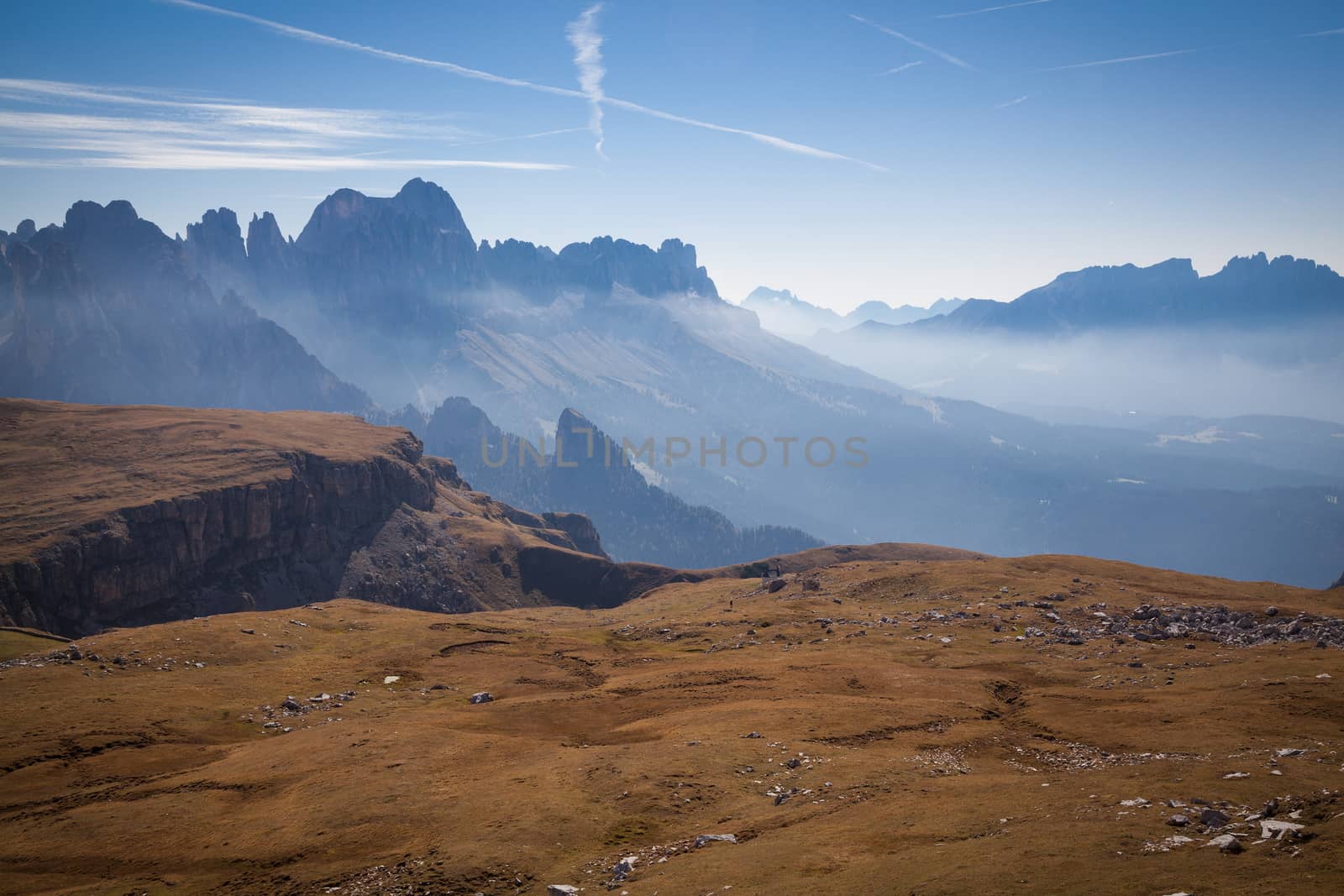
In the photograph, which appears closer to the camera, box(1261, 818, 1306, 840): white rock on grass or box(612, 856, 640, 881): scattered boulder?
box(1261, 818, 1306, 840): white rock on grass

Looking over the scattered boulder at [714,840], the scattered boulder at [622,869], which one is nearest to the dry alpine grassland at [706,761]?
the scattered boulder at [622,869]

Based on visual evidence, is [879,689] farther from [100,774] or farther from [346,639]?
[346,639]

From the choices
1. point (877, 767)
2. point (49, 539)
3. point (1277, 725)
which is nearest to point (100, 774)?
point (877, 767)

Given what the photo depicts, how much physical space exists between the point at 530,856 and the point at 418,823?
302 inches

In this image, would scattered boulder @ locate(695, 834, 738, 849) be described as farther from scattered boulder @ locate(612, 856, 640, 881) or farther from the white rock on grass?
the white rock on grass

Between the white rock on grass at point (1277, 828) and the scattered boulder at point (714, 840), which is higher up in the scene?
the white rock on grass at point (1277, 828)

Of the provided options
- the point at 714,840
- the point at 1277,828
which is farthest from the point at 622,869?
the point at 1277,828

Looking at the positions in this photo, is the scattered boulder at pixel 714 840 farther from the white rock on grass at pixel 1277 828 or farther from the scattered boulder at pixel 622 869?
the white rock on grass at pixel 1277 828

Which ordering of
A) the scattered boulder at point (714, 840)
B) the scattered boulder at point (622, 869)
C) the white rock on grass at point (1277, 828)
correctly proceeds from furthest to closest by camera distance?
1. the scattered boulder at point (714, 840)
2. the scattered boulder at point (622, 869)
3. the white rock on grass at point (1277, 828)

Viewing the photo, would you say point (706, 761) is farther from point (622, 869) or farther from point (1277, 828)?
point (1277, 828)

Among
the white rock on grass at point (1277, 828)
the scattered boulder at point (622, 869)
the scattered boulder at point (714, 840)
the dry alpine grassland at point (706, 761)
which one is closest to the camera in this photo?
the white rock on grass at point (1277, 828)

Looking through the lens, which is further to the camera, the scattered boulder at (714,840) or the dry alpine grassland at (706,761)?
the scattered boulder at (714,840)

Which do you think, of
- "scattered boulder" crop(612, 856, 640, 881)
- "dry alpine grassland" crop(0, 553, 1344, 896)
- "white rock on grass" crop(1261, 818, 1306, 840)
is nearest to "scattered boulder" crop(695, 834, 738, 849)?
"dry alpine grassland" crop(0, 553, 1344, 896)

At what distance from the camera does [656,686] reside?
74.5 m
